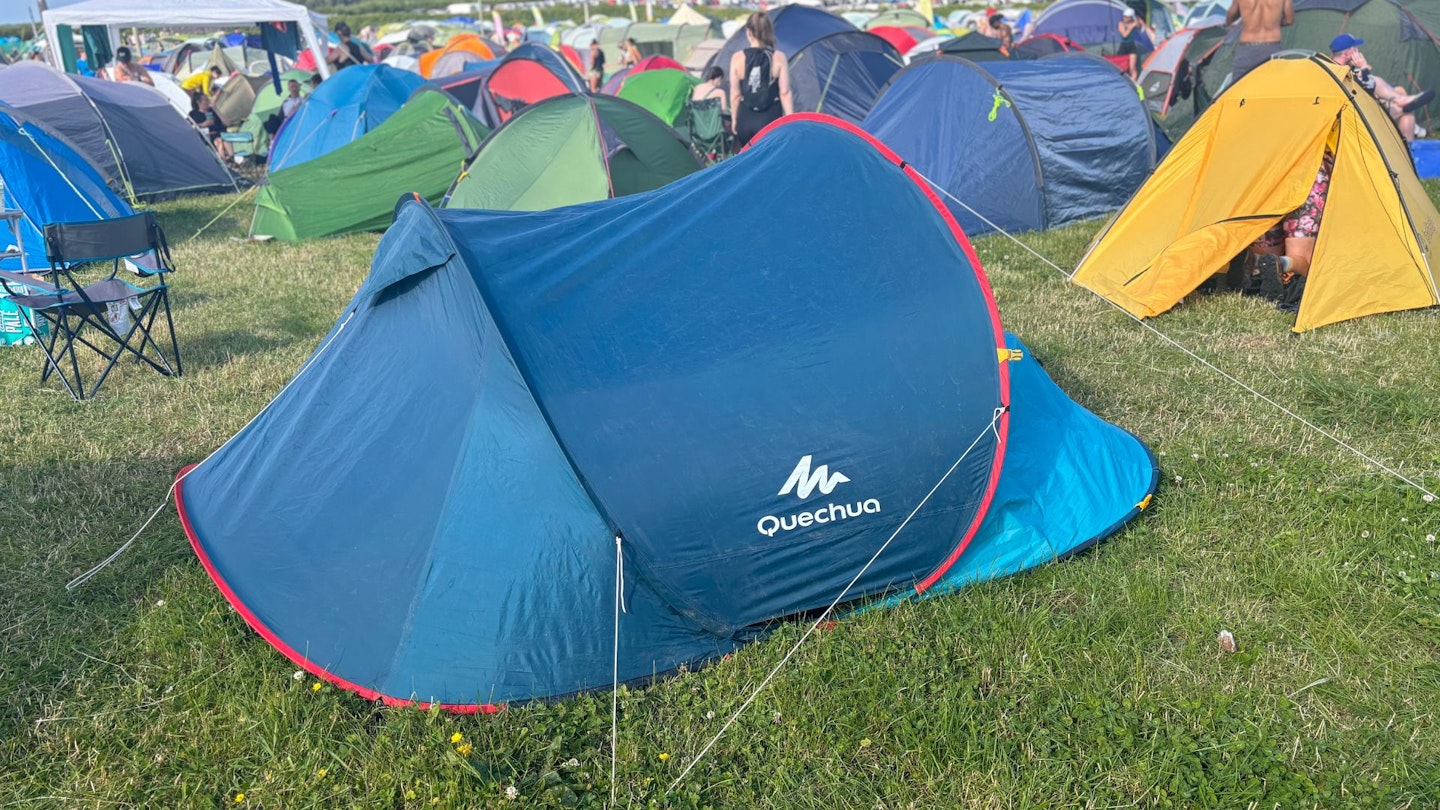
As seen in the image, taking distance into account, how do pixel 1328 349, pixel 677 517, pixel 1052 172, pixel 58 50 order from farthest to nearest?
pixel 58 50 → pixel 1052 172 → pixel 1328 349 → pixel 677 517

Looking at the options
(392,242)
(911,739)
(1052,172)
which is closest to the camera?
(911,739)

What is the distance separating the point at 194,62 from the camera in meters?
31.0

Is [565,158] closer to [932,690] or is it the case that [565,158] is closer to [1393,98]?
[932,690]

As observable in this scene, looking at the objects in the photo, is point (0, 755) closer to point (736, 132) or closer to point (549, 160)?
Result: point (549, 160)

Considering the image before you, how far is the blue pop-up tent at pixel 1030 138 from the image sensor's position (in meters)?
8.92

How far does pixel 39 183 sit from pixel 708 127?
23.0 ft

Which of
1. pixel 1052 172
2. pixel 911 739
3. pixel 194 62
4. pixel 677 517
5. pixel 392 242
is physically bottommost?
pixel 194 62

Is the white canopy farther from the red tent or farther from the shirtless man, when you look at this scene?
the red tent

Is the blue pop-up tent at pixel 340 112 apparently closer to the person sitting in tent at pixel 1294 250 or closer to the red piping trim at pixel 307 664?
the person sitting in tent at pixel 1294 250

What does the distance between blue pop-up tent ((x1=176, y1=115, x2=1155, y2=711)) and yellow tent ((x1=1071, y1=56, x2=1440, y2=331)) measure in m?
3.26

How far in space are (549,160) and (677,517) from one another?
6.28 meters

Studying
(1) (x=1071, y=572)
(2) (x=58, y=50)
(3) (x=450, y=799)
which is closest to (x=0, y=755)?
(3) (x=450, y=799)

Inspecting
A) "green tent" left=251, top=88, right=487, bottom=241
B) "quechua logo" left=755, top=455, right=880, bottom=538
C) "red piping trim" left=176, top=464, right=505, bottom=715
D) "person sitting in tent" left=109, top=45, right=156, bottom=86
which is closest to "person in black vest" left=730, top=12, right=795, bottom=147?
"green tent" left=251, top=88, right=487, bottom=241

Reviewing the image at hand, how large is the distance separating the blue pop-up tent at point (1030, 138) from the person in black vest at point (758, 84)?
3.80 ft
